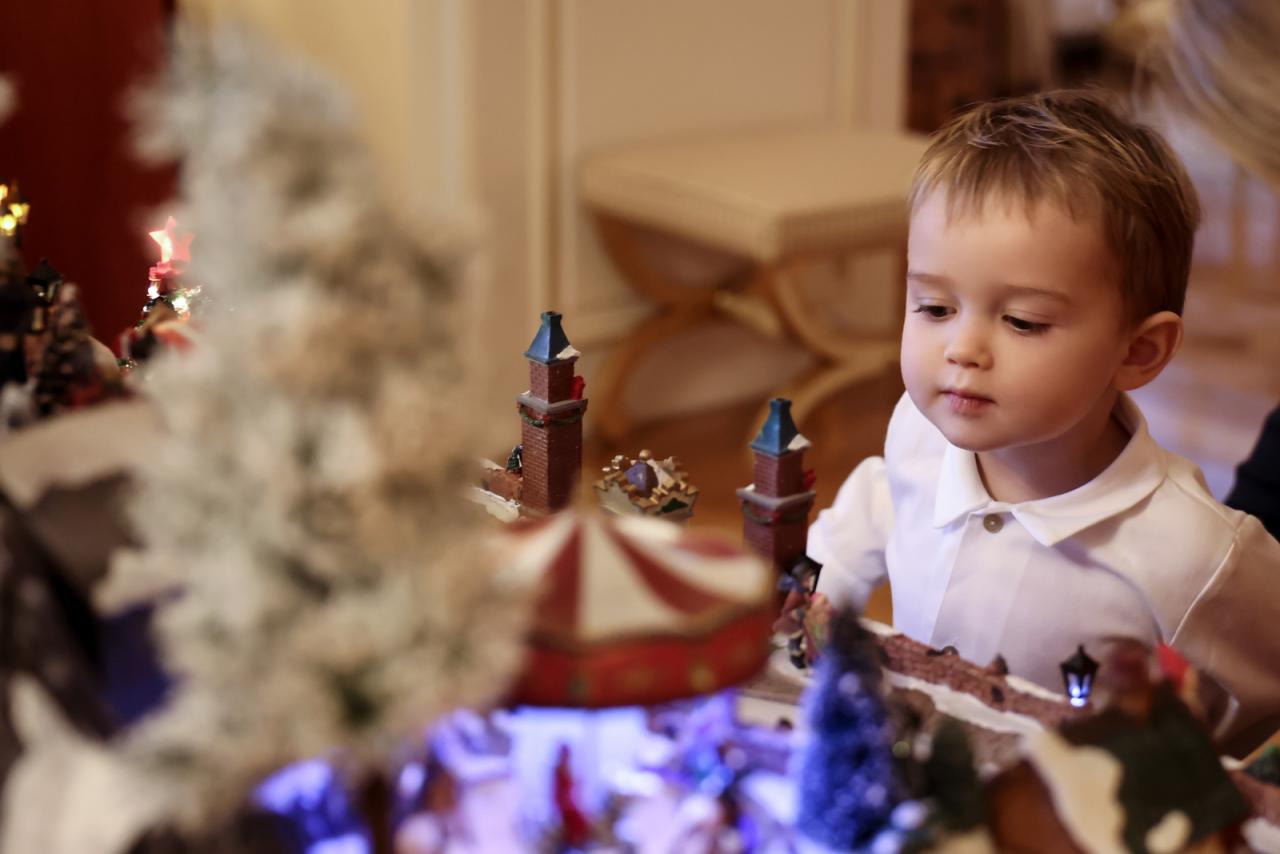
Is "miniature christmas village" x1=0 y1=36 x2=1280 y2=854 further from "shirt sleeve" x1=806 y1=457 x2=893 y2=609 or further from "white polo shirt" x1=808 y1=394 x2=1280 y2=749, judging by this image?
"shirt sleeve" x1=806 y1=457 x2=893 y2=609

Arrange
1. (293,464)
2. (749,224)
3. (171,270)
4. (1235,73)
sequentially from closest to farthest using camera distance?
(293,464)
(171,270)
(1235,73)
(749,224)

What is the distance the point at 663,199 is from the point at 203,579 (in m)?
2.28

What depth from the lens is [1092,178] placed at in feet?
3.80

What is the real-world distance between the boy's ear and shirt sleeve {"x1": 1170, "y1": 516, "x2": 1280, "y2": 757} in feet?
A: 0.48

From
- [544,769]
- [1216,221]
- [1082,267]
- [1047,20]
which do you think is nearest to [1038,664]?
[1082,267]

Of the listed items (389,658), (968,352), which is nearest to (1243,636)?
(968,352)

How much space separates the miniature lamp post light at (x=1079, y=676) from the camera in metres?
0.97

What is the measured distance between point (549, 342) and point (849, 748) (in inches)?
18.6

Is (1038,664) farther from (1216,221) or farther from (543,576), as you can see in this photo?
(1216,221)

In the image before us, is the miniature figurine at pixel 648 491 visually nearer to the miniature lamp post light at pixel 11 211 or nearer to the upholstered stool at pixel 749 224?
the miniature lamp post light at pixel 11 211

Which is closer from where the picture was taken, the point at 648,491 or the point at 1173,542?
the point at 648,491

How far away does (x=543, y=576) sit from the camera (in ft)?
2.27

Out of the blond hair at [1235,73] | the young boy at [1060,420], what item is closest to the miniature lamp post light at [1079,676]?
the young boy at [1060,420]

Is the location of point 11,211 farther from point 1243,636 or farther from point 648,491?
point 1243,636
